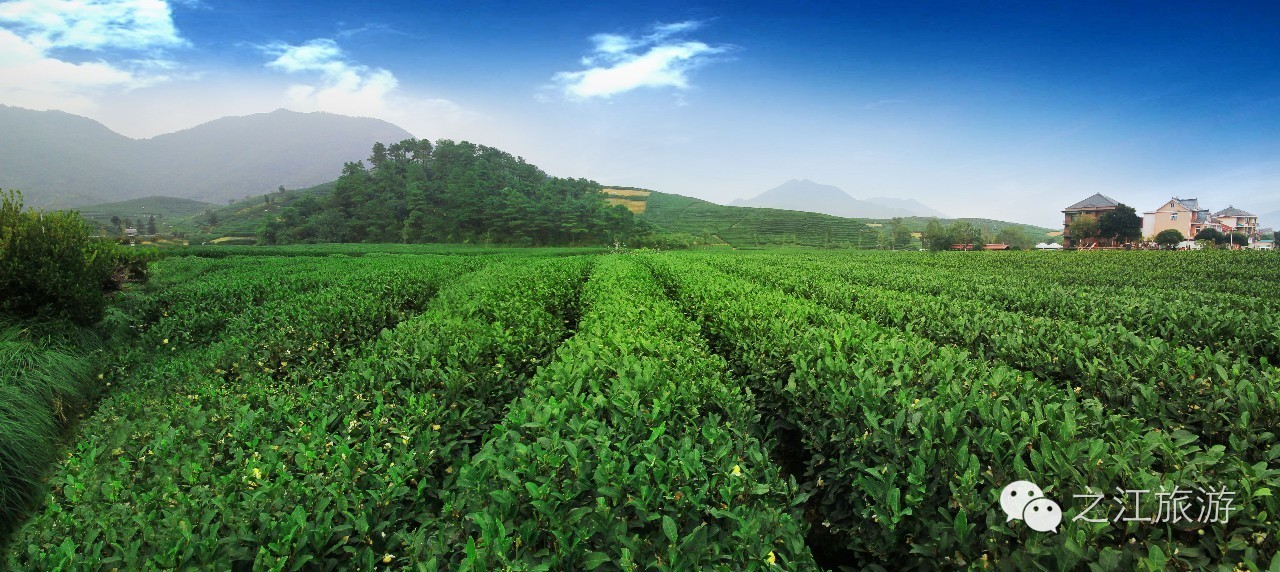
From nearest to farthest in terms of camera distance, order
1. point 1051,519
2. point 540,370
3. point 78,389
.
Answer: point 1051,519 < point 540,370 < point 78,389

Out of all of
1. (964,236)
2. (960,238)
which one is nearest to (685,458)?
(960,238)

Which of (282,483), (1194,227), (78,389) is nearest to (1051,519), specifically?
(282,483)

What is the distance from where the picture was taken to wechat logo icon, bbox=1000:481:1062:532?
2.39 metres

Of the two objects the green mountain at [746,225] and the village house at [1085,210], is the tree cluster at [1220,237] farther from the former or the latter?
the green mountain at [746,225]

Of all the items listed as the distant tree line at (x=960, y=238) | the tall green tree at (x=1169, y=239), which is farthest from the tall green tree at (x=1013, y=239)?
the tall green tree at (x=1169, y=239)

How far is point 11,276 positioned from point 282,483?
1027 cm

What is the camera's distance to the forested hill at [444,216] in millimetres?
68375

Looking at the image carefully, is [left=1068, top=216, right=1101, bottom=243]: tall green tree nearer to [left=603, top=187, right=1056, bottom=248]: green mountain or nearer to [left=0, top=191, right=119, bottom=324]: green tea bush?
[left=603, top=187, right=1056, bottom=248]: green mountain

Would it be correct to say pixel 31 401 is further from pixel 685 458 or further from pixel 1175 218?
pixel 1175 218

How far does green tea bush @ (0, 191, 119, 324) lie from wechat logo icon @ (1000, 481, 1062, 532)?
44.5ft

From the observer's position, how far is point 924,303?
7.45 meters

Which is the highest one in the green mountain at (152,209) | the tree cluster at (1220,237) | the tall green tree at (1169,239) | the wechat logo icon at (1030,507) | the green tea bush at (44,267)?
the green mountain at (152,209)

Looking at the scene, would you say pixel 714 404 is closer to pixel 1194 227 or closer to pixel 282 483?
pixel 282 483

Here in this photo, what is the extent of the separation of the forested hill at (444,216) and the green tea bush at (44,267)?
57.2m
